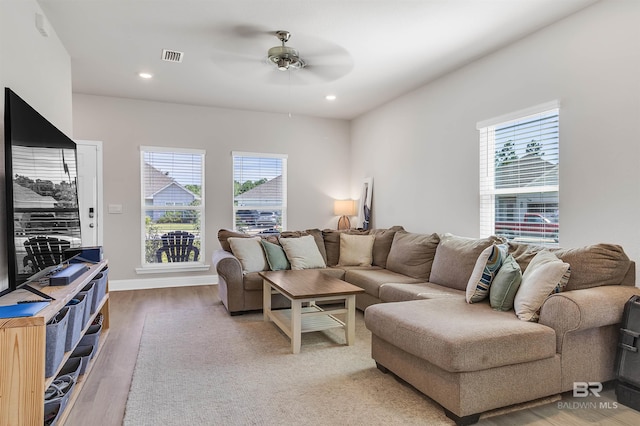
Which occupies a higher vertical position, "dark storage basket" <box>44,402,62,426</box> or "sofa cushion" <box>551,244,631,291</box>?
"sofa cushion" <box>551,244,631,291</box>

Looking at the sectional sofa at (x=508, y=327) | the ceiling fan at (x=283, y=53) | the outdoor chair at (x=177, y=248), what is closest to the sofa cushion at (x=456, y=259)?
the sectional sofa at (x=508, y=327)

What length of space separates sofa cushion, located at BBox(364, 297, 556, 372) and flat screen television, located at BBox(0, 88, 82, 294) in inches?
82.2

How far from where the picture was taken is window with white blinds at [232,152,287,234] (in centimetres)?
598

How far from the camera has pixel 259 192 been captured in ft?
20.1

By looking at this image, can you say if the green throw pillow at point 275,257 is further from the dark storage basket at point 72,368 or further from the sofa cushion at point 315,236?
the dark storage basket at point 72,368

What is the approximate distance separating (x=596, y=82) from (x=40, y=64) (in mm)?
4197

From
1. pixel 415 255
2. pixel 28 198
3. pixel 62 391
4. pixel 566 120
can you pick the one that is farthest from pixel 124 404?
pixel 566 120

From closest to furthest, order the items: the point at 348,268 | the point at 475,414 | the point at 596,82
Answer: the point at 475,414 → the point at 596,82 → the point at 348,268

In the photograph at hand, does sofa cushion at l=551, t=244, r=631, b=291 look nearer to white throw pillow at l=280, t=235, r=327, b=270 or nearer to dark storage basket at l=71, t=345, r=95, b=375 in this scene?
white throw pillow at l=280, t=235, r=327, b=270

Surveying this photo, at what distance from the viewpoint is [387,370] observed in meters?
2.64

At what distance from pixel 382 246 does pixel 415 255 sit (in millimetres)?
743

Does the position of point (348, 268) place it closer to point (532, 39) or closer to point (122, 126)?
point (532, 39)

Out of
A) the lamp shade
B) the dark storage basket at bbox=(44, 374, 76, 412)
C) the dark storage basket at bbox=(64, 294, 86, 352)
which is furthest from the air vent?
the lamp shade

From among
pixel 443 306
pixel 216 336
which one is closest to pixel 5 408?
pixel 216 336
